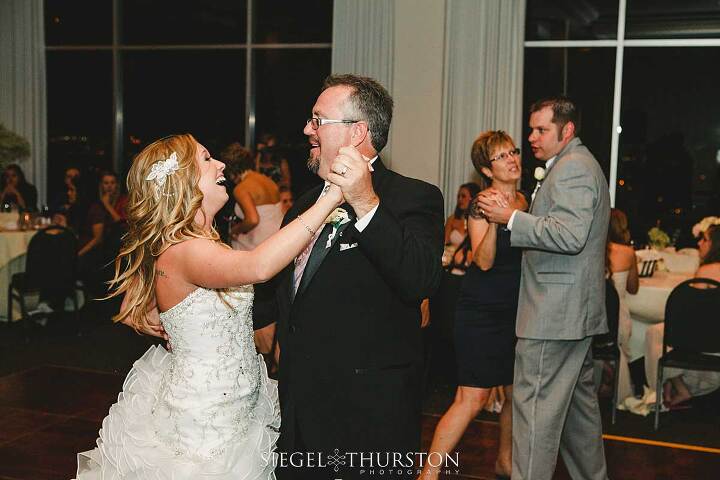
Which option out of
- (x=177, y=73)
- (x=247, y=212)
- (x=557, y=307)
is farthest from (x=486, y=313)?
(x=177, y=73)

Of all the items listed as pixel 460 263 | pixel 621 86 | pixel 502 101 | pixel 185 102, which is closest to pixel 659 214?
pixel 621 86

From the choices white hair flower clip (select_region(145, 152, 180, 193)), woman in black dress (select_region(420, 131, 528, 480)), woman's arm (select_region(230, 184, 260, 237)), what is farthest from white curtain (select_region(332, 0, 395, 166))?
white hair flower clip (select_region(145, 152, 180, 193))

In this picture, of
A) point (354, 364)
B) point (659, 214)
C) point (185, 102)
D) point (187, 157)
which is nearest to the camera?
point (354, 364)

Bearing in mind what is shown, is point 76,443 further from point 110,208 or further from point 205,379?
point 110,208

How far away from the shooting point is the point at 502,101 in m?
7.87

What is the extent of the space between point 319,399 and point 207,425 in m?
0.36

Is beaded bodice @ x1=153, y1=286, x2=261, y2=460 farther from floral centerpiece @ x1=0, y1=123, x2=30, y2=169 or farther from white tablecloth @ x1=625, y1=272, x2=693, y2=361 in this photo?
floral centerpiece @ x1=0, y1=123, x2=30, y2=169

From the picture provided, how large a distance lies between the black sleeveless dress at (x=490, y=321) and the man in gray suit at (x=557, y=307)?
0.81 feet

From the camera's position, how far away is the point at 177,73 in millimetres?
9906

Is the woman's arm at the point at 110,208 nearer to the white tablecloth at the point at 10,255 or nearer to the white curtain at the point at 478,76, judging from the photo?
the white tablecloth at the point at 10,255

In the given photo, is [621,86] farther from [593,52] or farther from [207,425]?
[207,425]

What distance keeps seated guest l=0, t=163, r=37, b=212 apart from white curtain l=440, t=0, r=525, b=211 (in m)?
4.53

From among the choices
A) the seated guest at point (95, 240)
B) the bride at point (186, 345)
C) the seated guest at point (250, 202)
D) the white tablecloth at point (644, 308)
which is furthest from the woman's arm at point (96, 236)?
the bride at point (186, 345)

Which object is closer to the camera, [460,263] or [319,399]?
[319,399]
